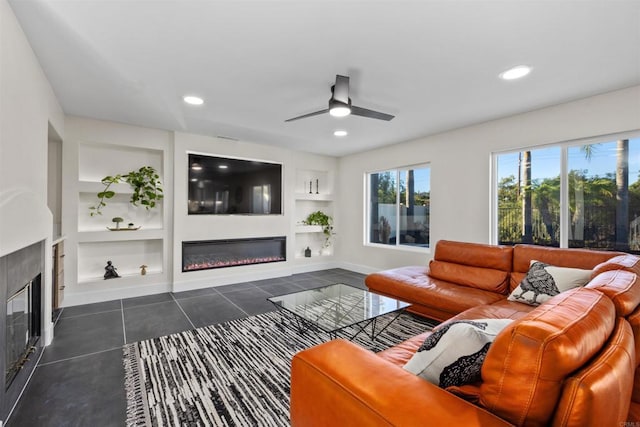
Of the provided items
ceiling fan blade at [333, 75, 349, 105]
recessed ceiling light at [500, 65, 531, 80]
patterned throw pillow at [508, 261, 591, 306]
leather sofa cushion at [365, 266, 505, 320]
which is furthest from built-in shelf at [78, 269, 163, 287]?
recessed ceiling light at [500, 65, 531, 80]

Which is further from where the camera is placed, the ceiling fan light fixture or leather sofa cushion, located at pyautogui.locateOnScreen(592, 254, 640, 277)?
the ceiling fan light fixture

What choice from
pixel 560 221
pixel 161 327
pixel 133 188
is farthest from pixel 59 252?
pixel 560 221

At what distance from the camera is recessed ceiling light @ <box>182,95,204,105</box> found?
3.07 metres

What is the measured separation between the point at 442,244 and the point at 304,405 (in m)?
3.01

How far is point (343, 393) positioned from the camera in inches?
37.0

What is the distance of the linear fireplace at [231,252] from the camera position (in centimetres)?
454

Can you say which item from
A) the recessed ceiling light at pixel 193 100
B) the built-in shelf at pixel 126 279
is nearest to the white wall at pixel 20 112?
the recessed ceiling light at pixel 193 100

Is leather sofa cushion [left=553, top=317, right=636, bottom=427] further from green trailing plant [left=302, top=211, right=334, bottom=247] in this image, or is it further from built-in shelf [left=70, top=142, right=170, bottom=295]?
green trailing plant [left=302, top=211, right=334, bottom=247]

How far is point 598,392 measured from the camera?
0.69 m

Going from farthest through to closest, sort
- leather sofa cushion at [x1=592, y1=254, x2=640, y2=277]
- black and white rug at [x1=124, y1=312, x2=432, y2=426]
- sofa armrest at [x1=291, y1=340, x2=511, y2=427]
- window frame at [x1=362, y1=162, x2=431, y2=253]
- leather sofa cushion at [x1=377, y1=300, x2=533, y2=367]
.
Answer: window frame at [x1=362, y1=162, x2=431, y2=253]
leather sofa cushion at [x1=592, y1=254, x2=640, y2=277]
black and white rug at [x1=124, y1=312, x2=432, y2=426]
leather sofa cushion at [x1=377, y1=300, x2=533, y2=367]
sofa armrest at [x1=291, y1=340, x2=511, y2=427]

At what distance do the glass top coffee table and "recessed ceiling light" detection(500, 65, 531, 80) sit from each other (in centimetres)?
223

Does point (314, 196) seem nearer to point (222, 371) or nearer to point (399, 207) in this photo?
point (399, 207)

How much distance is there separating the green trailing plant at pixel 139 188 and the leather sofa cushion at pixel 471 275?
392 cm

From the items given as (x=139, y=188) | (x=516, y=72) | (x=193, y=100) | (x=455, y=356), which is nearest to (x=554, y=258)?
(x=516, y=72)
